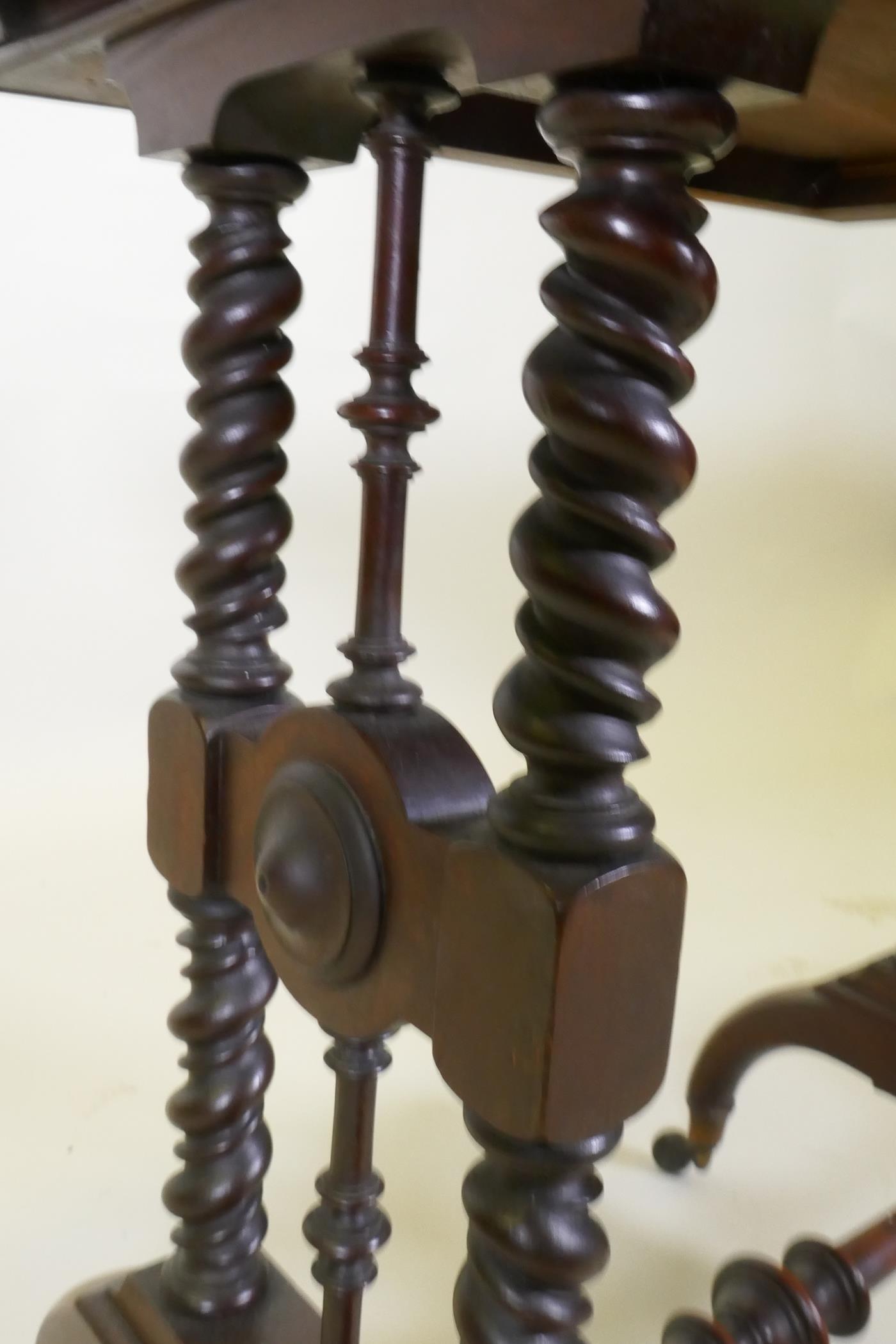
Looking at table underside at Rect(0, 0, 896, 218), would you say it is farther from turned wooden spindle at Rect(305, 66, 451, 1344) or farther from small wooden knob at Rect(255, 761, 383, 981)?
small wooden knob at Rect(255, 761, 383, 981)

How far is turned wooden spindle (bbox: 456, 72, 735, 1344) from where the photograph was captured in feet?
1.54

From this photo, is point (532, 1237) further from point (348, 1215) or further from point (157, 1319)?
point (157, 1319)

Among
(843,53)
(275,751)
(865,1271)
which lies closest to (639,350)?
(843,53)

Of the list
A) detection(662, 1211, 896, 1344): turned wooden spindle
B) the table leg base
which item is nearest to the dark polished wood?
detection(662, 1211, 896, 1344): turned wooden spindle

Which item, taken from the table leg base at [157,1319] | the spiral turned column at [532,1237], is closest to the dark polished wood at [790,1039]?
the table leg base at [157,1319]

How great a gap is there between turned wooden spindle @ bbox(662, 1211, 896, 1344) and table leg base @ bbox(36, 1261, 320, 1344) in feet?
0.87

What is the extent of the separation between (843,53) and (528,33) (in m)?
0.21

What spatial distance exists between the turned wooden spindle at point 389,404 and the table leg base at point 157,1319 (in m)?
0.46

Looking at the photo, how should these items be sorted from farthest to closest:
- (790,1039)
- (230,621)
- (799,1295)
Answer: (790,1039) < (799,1295) < (230,621)

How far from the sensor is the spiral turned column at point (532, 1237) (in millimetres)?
554

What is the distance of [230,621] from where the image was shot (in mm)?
799

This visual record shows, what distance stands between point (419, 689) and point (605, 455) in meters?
0.25

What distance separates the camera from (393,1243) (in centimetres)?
112

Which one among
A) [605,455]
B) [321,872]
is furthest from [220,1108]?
[605,455]
